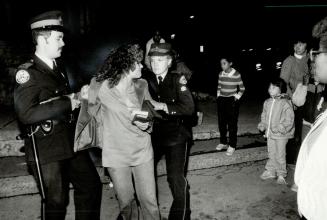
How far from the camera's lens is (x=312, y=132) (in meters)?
1.84

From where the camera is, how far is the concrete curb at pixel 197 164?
454 cm

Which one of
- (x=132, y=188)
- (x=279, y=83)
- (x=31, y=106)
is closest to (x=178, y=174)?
(x=132, y=188)

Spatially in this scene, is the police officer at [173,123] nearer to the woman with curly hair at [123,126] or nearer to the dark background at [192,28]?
the woman with curly hair at [123,126]

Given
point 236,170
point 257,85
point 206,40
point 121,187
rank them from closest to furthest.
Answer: point 121,187 < point 236,170 < point 206,40 < point 257,85

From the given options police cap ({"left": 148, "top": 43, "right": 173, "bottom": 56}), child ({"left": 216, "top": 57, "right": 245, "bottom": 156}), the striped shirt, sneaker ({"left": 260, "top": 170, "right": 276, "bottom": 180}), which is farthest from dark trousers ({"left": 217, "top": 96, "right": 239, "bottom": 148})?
police cap ({"left": 148, "top": 43, "right": 173, "bottom": 56})

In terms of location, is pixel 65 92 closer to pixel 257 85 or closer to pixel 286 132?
pixel 286 132

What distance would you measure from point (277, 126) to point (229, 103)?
4.08ft

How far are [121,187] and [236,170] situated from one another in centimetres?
334

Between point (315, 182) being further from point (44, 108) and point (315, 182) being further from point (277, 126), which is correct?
point (277, 126)

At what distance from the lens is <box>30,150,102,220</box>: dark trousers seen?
2.94m

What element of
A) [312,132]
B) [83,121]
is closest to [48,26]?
[83,121]

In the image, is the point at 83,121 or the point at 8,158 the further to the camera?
the point at 8,158

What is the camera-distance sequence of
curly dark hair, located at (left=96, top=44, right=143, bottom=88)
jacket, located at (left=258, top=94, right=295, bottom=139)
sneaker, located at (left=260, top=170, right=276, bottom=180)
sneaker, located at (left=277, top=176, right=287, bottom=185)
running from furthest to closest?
1. sneaker, located at (left=260, top=170, right=276, bottom=180)
2. sneaker, located at (left=277, top=176, right=287, bottom=185)
3. jacket, located at (left=258, top=94, right=295, bottom=139)
4. curly dark hair, located at (left=96, top=44, right=143, bottom=88)

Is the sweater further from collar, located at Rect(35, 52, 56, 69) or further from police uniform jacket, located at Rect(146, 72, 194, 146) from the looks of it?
collar, located at Rect(35, 52, 56, 69)
